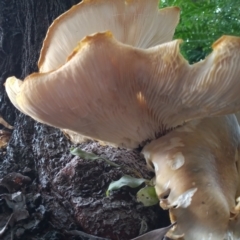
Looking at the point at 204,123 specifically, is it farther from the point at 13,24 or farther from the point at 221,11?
the point at 13,24

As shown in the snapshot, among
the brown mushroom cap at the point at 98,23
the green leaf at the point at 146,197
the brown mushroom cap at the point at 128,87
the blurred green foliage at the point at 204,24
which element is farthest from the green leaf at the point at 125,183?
the blurred green foliage at the point at 204,24

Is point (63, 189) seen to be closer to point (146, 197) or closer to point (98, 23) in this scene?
point (146, 197)

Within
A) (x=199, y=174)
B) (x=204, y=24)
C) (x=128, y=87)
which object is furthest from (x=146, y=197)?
(x=204, y=24)

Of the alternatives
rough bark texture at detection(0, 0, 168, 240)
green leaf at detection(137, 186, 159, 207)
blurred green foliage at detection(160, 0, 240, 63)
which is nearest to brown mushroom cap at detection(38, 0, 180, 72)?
rough bark texture at detection(0, 0, 168, 240)

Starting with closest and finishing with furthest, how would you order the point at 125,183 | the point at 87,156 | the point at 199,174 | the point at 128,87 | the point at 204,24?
1. the point at 128,87
2. the point at 199,174
3. the point at 125,183
4. the point at 87,156
5. the point at 204,24

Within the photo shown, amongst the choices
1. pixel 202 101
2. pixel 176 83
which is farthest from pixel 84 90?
pixel 202 101

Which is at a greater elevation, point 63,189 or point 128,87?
point 128,87
